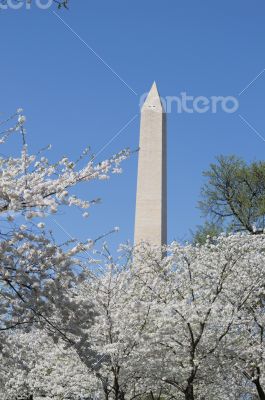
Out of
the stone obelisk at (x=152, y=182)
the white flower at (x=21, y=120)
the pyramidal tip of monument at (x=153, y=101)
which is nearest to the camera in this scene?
the white flower at (x=21, y=120)

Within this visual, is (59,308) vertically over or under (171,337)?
under

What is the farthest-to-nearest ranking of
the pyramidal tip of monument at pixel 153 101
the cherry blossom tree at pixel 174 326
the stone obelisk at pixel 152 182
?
the pyramidal tip of monument at pixel 153 101 → the stone obelisk at pixel 152 182 → the cherry blossom tree at pixel 174 326

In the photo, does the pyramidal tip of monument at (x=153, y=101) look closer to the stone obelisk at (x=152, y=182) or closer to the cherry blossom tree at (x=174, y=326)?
the stone obelisk at (x=152, y=182)

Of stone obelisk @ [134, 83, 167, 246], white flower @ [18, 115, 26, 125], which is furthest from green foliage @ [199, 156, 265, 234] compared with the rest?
white flower @ [18, 115, 26, 125]

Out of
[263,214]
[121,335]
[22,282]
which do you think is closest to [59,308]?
[22,282]

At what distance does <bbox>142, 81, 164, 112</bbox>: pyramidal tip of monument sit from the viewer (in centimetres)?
2438

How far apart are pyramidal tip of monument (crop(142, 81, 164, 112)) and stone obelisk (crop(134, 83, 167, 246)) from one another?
52 centimetres

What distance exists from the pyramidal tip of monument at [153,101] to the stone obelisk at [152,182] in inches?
20.5

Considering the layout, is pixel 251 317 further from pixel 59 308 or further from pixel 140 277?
pixel 59 308

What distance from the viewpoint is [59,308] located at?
23.6ft

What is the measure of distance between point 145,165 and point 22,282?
56.2 ft

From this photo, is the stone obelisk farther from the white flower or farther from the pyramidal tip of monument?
the white flower

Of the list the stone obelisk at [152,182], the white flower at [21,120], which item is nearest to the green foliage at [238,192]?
the stone obelisk at [152,182]

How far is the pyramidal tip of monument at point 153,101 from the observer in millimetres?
24375
